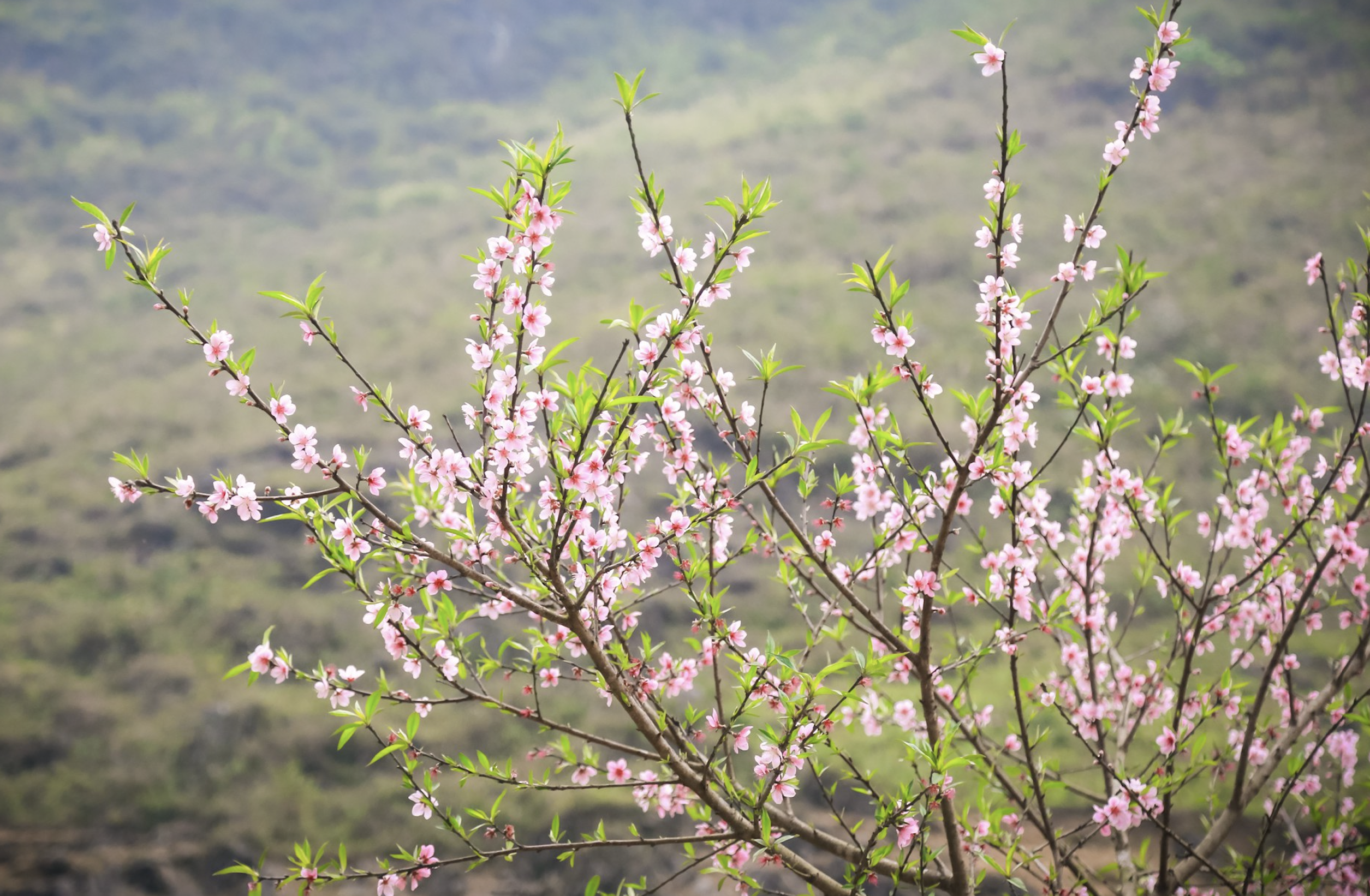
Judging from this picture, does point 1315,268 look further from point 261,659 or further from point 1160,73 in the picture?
point 261,659

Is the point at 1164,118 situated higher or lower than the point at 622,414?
higher

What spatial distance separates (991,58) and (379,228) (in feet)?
57.1

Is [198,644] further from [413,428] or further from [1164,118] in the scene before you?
[1164,118]

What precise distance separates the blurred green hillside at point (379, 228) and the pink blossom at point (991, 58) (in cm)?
744

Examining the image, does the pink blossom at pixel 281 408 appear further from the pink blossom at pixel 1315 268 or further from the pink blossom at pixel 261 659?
the pink blossom at pixel 1315 268

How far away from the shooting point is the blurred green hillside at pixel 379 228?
772 centimetres

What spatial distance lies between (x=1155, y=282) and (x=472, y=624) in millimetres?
12054

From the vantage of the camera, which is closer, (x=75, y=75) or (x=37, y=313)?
(x=37, y=313)

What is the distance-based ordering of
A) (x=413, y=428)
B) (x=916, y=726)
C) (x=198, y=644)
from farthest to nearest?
(x=198, y=644)
(x=916, y=726)
(x=413, y=428)

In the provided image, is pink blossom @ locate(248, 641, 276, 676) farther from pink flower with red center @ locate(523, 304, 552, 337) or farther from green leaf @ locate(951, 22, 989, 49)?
green leaf @ locate(951, 22, 989, 49)

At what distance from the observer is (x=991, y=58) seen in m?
2.24

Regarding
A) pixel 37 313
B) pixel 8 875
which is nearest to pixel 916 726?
pixel 8 875

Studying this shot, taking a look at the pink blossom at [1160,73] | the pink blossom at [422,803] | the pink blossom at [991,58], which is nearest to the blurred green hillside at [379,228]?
the pink blossom at [422,803]

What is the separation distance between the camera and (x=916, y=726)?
11.9ft
